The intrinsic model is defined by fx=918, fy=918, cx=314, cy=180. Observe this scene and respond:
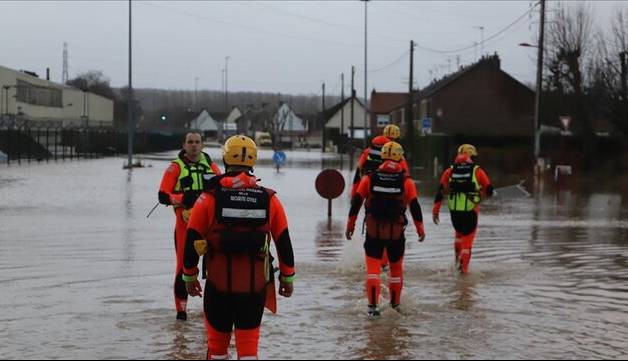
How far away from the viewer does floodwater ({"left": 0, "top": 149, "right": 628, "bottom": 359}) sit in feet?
26.3

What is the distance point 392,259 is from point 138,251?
21.1 ft

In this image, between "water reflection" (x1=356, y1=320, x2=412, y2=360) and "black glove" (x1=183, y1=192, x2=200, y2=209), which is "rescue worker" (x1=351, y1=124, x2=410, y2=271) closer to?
"water reflection" (x1=356, y1=320, x2=412, y2=360)

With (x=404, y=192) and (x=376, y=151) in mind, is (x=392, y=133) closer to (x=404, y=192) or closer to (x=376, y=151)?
(x=376, y=151)

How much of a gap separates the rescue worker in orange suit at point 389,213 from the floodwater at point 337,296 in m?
0.45

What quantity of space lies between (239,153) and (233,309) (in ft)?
3.45

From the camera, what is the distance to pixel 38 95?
Result: 8581cm

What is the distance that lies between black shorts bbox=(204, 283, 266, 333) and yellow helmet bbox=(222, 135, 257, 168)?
2.80 feet

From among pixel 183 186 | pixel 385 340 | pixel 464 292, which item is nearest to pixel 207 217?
pixel 385 340

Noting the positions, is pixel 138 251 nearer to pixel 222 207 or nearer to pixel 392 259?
pixel 392 259

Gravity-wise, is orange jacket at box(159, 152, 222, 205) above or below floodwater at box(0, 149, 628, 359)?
above

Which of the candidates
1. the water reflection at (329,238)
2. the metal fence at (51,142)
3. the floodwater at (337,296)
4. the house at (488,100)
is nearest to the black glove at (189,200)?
the floodwater at (337,296)

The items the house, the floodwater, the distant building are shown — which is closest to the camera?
the floodwater

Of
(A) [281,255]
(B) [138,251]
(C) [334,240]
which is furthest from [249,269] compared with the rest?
(C) [334,240]

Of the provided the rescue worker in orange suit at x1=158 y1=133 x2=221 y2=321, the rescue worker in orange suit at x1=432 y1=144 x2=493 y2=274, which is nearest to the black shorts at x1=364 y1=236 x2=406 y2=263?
the rescue worker in orange suit at x1=158 y1=133 x2=221 y2=321
